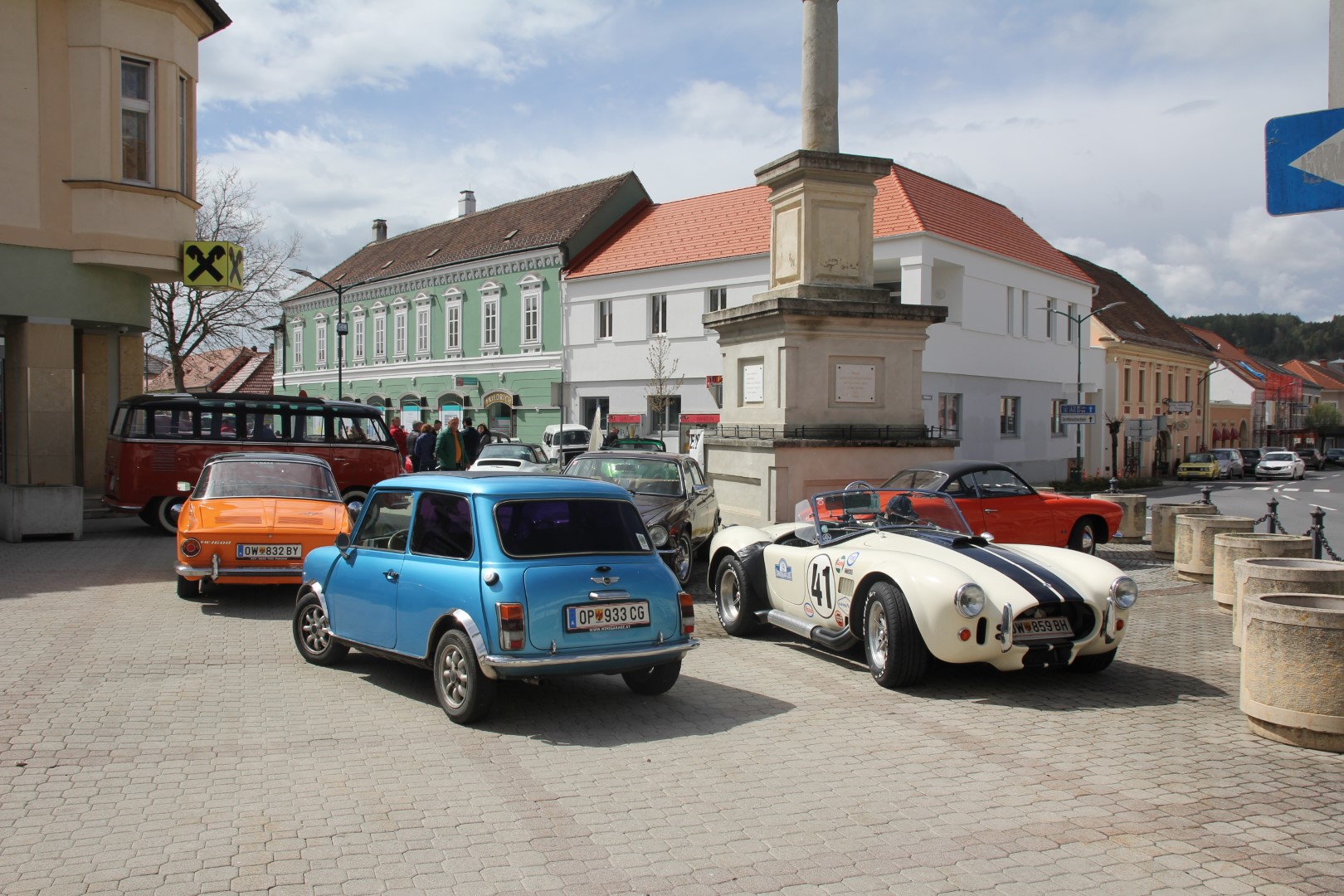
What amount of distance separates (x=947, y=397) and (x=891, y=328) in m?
20.8

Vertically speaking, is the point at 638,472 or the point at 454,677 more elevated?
the point at 638,472

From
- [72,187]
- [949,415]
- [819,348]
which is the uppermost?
[72,187]

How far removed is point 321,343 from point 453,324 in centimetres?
1428

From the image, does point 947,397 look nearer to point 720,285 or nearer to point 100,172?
point 720,285

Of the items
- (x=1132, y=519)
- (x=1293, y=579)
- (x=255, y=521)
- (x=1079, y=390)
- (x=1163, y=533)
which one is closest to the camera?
(x=1293, y=579)

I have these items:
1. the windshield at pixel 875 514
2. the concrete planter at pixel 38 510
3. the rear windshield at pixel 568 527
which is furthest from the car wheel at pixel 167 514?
the rear windshield at pixel 568 527

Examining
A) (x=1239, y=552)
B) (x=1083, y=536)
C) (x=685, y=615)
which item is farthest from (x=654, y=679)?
(x=1083, y=536)

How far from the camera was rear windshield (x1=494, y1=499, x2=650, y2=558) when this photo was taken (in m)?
6.71

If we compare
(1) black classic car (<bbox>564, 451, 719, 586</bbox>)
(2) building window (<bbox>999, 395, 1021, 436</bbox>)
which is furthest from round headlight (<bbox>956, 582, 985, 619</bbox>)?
(2) building window (<bbox>999, 395, 1021, 436</bbox>)

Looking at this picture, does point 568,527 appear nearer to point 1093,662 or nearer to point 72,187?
point 1093,662

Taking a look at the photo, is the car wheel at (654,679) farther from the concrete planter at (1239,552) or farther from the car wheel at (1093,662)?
the concrete planter at (1239,552)

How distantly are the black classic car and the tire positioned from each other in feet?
16.4

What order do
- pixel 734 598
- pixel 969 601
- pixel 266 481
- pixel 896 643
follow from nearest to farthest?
pixel 969 601 → pixel 896 643 → pixel 734 598 → pixel 266 481

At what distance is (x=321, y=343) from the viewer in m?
56.7
